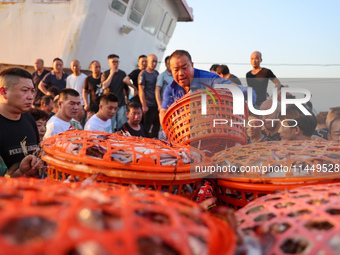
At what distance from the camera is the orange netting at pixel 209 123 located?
1330mm

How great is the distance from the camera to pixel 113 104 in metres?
3.27

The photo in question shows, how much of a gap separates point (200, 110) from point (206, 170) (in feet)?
1.21

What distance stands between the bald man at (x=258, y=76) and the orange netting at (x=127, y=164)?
2.42m

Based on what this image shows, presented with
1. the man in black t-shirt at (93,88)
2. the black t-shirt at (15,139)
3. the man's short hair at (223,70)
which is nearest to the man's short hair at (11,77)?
the black t-shirt at (15,139)

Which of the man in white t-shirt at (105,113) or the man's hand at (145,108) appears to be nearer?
the man in white t-shirt at (105,113)

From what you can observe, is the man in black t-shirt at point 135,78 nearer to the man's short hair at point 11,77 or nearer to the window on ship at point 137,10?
the man's short hair at point 11,77

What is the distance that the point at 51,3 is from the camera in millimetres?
6102

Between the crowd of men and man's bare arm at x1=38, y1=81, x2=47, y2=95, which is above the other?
man's bare arm at x1=38, y1=81, x2=47, y2=95

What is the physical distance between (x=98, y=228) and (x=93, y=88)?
4.42 m

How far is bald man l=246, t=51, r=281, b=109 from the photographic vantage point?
11.1 ft

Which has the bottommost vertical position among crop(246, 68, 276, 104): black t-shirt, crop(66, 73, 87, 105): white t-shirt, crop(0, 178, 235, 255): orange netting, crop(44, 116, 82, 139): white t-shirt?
crop(0, 178, 235, 255): orange netting

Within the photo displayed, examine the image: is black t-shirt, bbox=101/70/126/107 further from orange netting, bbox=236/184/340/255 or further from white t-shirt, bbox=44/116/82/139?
orange netting, bbox=236/184/340/255

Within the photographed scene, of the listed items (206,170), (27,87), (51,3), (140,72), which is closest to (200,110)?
(206,170)

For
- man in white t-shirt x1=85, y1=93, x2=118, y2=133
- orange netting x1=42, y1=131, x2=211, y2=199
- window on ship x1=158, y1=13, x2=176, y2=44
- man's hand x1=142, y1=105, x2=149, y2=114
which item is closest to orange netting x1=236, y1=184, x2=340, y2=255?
orange netting x1=42, y1=131, x2=211, y2=199
